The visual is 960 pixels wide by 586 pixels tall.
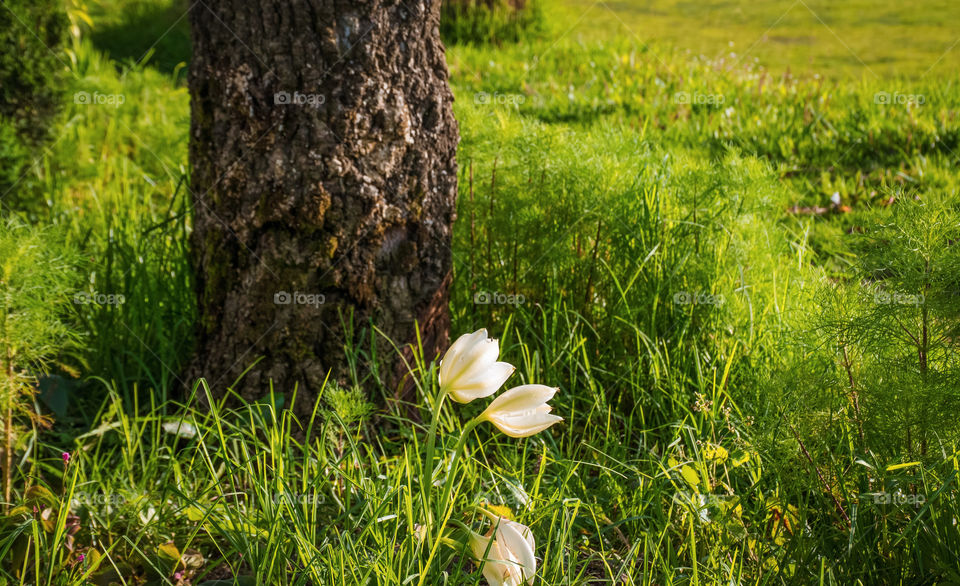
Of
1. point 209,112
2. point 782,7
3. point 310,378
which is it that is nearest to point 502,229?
point 310,378

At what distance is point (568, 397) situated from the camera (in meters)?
2.52

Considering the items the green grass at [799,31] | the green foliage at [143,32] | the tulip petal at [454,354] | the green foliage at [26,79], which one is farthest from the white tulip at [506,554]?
the green foliage at [143,32]

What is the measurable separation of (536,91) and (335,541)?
4.96m

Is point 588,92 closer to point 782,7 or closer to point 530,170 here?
point 530,170

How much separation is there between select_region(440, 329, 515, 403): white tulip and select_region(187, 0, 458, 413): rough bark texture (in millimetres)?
1112

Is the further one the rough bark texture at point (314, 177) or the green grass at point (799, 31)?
the green grass at point (799, 31)

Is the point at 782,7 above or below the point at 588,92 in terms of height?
above

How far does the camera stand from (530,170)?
3.00 meters

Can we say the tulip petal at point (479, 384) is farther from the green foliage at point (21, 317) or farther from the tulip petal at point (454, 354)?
the green foliage at point (21, 317)

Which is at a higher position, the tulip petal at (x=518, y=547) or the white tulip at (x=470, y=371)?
the white tulip at (x=470, y=371)

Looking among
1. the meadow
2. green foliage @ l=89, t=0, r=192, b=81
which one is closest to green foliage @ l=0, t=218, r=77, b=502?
the meadow

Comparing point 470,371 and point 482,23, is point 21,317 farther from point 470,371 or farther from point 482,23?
point 482,23

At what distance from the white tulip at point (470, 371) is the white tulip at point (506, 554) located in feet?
0.75

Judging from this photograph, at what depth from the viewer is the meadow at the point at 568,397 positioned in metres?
1.83
